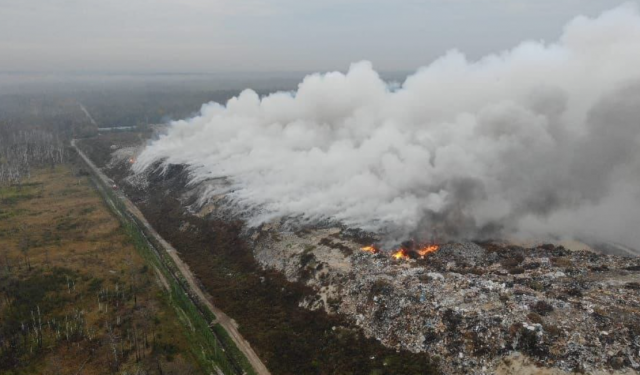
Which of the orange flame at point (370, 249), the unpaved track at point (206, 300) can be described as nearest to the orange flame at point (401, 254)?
the orange flame at point (370, 249)

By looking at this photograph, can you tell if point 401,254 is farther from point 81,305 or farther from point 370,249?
point 81,305

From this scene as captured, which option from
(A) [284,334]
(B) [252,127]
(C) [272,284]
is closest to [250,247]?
(C) [272,284]

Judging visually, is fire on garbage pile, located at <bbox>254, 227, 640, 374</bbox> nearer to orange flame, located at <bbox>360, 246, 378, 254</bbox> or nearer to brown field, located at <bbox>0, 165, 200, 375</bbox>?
orange flame, located at <bbox>360, 246, 378, 254</bbox>

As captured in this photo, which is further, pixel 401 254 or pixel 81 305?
pixel 401 254

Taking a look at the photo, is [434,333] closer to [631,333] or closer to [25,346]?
[631,333]

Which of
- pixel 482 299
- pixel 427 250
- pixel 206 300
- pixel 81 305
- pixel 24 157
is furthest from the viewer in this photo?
pixel 24 157

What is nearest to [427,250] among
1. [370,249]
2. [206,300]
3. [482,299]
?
[370,249]
